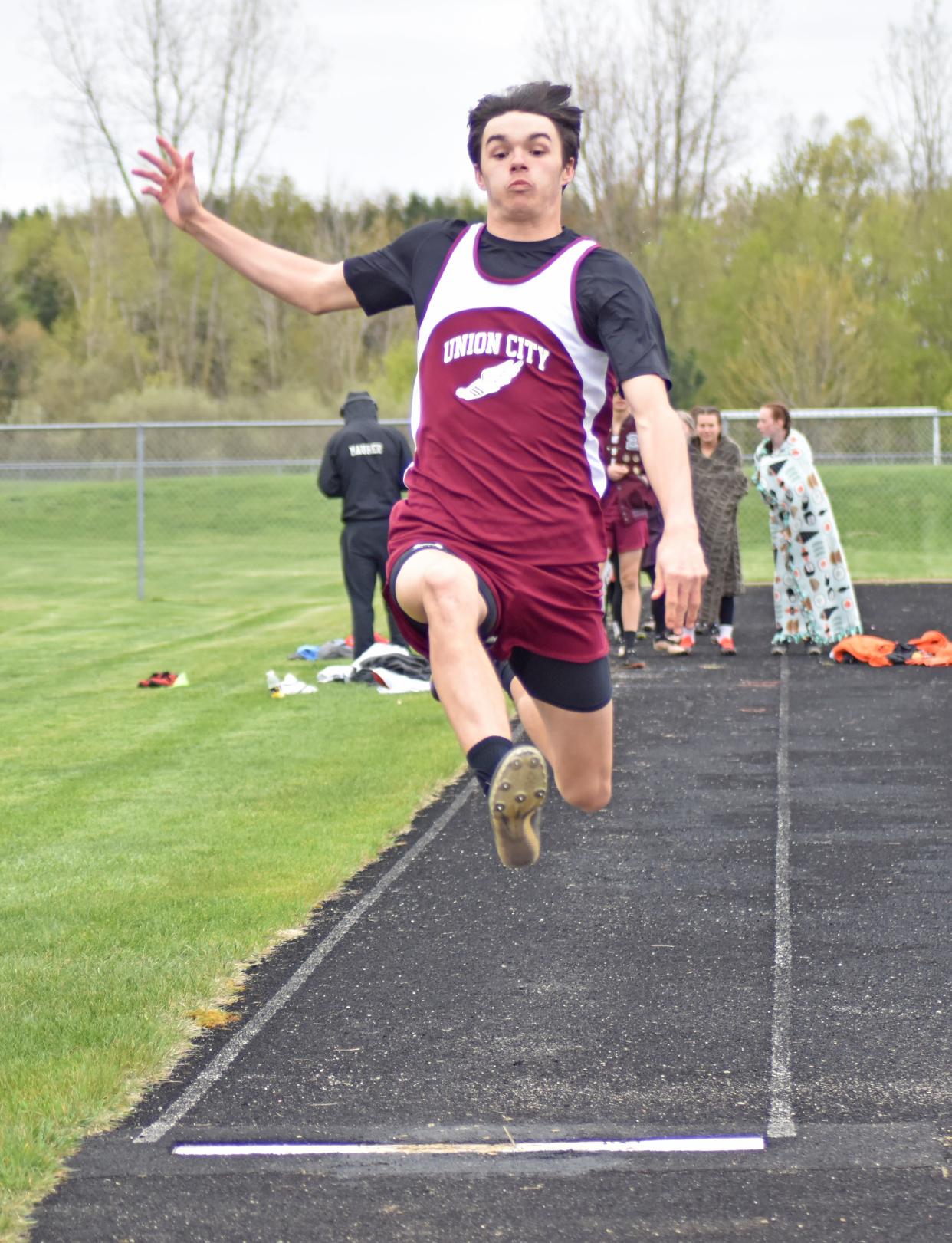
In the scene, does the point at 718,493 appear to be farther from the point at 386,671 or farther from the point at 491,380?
the point at 491,380

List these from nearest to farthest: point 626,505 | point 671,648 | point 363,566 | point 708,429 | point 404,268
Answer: point 404,268 < point 363,566 < point 626,505 < point 708,429 < point 671,648

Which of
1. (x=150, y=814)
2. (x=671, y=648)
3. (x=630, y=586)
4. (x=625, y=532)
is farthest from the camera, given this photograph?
(x=671, y=648)

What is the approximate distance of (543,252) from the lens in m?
3.88

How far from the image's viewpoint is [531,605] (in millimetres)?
3852

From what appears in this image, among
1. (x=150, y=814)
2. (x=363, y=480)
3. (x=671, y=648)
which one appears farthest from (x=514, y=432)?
(x=671, y=648)

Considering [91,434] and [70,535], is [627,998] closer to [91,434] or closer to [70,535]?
[70,535]

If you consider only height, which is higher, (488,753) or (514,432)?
(514,432)

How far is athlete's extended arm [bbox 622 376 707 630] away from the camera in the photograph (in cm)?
325

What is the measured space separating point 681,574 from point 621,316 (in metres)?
0.74

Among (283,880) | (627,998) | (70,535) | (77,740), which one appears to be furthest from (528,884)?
(70,535)

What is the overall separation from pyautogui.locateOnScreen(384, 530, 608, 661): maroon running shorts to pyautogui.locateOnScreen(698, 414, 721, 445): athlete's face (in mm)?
9452

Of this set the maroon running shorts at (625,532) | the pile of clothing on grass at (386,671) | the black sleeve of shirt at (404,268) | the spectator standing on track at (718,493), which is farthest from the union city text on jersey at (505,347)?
the spectator standing on track at (718,493)

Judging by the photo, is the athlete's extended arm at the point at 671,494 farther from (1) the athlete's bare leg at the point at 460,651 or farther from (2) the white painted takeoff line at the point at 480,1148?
(2) the white painted takeoff line at the point at 480,1148

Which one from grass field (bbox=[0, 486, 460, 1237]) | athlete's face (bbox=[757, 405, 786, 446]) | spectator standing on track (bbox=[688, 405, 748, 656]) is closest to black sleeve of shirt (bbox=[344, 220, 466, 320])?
grass field (bbox=[0, 486, 460, 1237])
